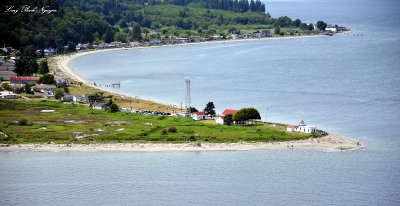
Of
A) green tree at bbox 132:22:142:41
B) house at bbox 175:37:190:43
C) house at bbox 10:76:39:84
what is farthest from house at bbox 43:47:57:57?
house at bbox 10:76:39:84

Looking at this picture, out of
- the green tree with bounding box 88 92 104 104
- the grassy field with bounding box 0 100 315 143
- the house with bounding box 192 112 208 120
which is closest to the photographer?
the grassy field with bounding box 0 100 315 143

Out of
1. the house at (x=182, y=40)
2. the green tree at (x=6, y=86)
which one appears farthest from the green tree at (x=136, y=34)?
the green tree at (x=6, y=86)

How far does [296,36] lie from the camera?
82.5 meters

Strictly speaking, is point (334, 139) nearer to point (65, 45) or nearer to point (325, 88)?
point (325, 88)

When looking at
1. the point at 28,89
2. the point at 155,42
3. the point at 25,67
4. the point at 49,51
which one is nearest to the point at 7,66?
the point at 25,67

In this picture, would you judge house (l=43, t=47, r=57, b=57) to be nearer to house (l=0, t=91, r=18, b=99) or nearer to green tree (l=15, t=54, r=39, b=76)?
green tree (l=15, t=54, r=39, b=76)

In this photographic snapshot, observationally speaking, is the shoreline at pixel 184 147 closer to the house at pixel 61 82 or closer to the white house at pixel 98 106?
the white house at pixel 98 106

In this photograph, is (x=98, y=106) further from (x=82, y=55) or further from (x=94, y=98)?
(x=82, y=55)

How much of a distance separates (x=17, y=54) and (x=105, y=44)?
57.9 feet

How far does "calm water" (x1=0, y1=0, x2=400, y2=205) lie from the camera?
22641 mm

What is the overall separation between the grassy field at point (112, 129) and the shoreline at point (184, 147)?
1.64 ft

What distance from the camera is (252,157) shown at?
1062 inches

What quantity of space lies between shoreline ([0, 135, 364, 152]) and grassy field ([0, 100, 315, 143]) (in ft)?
A: 1.64

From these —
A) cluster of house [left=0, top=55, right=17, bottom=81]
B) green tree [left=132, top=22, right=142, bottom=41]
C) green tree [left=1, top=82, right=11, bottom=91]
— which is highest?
green tree [left=132, top=22, right=142, bottom=41]
